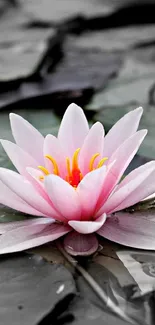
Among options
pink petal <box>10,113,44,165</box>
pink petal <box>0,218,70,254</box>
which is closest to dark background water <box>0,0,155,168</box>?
pink petal <box>10,113,44,165</box>

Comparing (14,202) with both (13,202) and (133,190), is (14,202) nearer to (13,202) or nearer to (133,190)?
(13,202)

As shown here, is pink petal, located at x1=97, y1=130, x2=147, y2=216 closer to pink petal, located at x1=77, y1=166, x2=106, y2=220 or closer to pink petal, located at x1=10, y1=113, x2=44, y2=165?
pink petal, located at x1=77, y1=166, x2=106, y2=220

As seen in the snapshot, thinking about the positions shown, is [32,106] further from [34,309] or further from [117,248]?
[34,309]

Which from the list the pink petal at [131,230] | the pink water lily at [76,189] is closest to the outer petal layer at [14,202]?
the pink water lily at [76,189]

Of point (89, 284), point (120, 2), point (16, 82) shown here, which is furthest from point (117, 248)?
point (120, 2)

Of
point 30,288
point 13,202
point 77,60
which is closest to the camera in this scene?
point 30,288

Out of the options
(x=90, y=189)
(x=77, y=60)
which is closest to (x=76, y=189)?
(x=90, y=189)
